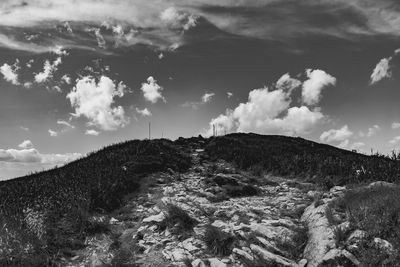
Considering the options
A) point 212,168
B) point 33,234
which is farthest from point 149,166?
point 33,234

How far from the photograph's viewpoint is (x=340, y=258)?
698 centimetres

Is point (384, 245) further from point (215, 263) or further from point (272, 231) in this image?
point (215, 263)

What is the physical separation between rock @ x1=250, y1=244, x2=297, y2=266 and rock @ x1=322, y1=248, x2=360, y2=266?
26.4 inches

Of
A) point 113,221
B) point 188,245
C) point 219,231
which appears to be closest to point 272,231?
point 219,231

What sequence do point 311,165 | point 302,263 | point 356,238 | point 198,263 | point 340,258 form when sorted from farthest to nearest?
point 311,165 < point 198,263 < point 302,263 < point 356,238 < point 340,258

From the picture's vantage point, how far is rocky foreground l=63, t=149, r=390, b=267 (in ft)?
25.1

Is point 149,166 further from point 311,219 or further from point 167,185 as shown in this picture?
point 311,219

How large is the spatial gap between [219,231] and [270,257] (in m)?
1.48

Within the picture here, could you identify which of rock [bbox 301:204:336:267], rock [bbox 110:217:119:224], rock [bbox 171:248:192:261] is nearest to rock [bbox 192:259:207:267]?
rock [bbox 171:248:192:261]

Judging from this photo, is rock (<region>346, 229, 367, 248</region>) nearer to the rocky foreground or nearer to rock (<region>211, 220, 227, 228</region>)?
the rocky foreground

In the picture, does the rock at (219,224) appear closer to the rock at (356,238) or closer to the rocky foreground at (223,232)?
the rocky foreground at (223,232)

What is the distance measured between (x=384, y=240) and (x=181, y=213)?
15.5 ft

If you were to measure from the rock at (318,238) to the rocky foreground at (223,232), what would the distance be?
0.8 inches

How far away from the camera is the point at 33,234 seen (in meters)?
9.12
